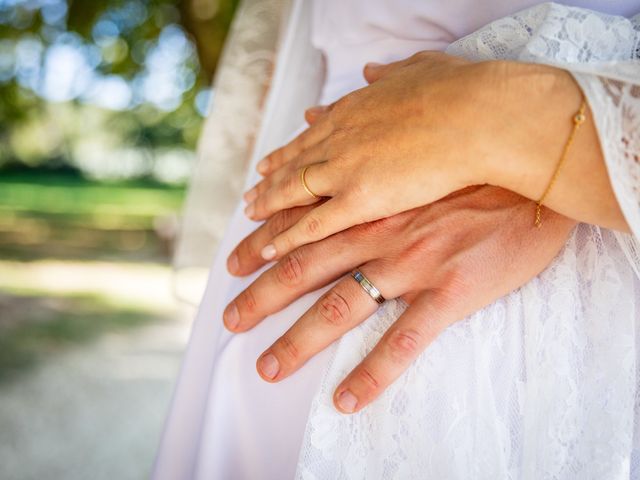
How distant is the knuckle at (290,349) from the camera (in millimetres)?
950

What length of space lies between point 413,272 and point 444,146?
20cm

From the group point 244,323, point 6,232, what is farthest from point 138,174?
point 244,323

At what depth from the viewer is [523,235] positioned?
0.90 m

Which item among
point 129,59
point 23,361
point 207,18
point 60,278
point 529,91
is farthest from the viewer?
point 129,59

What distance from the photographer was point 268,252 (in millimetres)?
1060

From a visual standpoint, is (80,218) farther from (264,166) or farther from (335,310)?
(335,310)

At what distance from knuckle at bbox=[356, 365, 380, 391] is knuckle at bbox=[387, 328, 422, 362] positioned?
43 millimetres

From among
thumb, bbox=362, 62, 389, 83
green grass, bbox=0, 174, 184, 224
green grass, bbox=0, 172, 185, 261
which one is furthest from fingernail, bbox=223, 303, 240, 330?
green grass, bbox=0, 174, 184, 224

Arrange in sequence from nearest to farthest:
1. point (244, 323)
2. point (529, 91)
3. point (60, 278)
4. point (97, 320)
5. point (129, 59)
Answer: point (529, 91)
point (244, 323)
point (97, 320)
point (60, 278)
point (129, 59)

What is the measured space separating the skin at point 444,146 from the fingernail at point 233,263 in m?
0.12

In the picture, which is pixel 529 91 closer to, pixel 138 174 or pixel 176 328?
pixel 176 328

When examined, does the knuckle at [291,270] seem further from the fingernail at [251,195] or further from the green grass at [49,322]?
the green grass at [49,322]

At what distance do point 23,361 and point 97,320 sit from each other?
44.9 inches

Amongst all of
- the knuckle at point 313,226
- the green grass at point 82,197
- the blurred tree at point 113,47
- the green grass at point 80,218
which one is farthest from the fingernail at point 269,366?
the green grass at point 82,197
